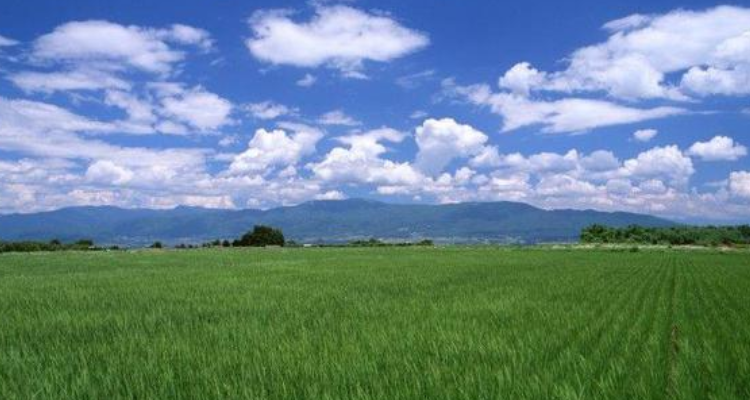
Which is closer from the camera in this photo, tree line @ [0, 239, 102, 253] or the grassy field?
the grassy field

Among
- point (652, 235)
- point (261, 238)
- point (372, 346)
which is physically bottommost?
point (372, 346)

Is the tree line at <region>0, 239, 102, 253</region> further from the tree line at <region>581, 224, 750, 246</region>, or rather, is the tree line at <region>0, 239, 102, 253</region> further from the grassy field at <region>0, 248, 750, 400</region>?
the tree line at <region>581, 224, 750, 246</region>

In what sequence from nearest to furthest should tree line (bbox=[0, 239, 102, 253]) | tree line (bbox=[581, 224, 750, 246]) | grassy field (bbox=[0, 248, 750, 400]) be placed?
grassy field (bbox=[0, 248, 750, 400])
tree line (bbox=[0, 239, 102, 253])
tree line (bbox=[581, 224, 750, 246])

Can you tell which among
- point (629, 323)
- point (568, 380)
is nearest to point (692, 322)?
point (629, 323)

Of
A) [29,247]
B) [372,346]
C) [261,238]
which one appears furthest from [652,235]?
[372,346]

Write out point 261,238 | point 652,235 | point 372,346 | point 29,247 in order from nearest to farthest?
point 372,346 < point 29,247 < point 261,238 < point 652,235

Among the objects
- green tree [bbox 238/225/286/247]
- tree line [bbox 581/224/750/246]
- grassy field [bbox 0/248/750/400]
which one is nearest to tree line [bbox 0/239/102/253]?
green tree [bbox 238/225/286/247]

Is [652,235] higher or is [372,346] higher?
[652,235]

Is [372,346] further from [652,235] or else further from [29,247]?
[652,235]

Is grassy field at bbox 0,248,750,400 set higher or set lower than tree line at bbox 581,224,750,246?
lower

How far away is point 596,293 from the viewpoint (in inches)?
858

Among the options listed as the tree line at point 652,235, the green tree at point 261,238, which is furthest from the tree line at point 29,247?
the tree line at point 652,235

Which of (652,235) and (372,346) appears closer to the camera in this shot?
(372,346)

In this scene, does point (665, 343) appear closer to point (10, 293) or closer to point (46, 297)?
point (46, 297)
